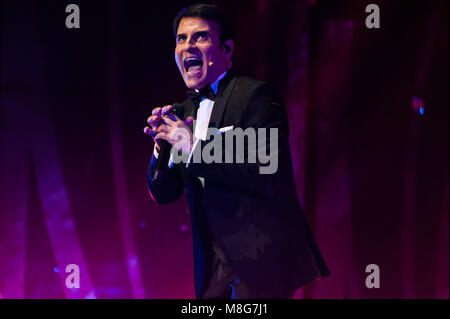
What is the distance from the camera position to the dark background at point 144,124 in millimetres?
2496

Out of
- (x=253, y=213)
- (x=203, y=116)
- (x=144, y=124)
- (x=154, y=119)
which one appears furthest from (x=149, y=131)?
(x=144, y=124)

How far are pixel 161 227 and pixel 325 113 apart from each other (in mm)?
1234

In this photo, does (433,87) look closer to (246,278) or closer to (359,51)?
(359,51)

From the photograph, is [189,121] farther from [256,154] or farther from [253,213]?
[253,213]

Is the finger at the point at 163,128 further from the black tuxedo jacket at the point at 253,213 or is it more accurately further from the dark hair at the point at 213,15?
the dark hair at the point at 213,15

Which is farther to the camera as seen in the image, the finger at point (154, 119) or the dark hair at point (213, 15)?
the dark hair at point (213, 15)

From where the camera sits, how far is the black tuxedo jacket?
133 cm

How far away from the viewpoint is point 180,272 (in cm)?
254

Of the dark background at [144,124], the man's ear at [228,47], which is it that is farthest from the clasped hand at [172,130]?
the dark background at [144,124]

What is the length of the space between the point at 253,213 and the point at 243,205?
0.14ft

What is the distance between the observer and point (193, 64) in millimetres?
1617

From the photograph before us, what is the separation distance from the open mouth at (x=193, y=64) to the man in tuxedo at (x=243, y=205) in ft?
0.44
